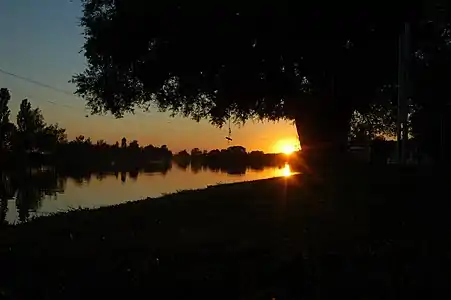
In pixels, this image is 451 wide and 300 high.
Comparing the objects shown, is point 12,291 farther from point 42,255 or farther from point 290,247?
point 290,247

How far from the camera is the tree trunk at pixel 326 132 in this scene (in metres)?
19.8

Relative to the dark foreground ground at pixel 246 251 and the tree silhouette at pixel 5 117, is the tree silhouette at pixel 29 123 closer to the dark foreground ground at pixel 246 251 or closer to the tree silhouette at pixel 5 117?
the tree silhouette at pixel 5 117

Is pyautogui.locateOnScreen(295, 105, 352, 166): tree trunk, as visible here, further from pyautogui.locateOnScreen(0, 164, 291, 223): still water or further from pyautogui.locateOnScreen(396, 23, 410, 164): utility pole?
pyautogui.locateOnScreen(0, 164, 291, 223): still water

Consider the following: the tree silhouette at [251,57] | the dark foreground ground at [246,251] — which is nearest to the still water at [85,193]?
the tree silhouette at [251,57]

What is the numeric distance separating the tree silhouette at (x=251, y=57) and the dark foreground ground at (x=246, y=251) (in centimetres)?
578

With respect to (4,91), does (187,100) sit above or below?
below

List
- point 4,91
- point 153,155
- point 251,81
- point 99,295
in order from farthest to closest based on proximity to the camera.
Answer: point 153,155 → point 4,91 → point 251,81 → point 99,295

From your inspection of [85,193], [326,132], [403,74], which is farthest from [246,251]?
[85,193]

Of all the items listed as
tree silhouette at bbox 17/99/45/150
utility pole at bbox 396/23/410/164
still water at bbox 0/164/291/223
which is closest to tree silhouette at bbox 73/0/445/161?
utility pole at bbox 396/23/410/164

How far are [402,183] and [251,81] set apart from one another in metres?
5.96

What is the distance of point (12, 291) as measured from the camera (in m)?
6.65

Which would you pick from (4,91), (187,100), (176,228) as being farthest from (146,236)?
(4,91)

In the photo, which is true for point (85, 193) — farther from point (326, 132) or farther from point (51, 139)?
point (51, 139)

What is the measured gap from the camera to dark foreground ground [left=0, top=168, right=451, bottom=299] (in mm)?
6293
